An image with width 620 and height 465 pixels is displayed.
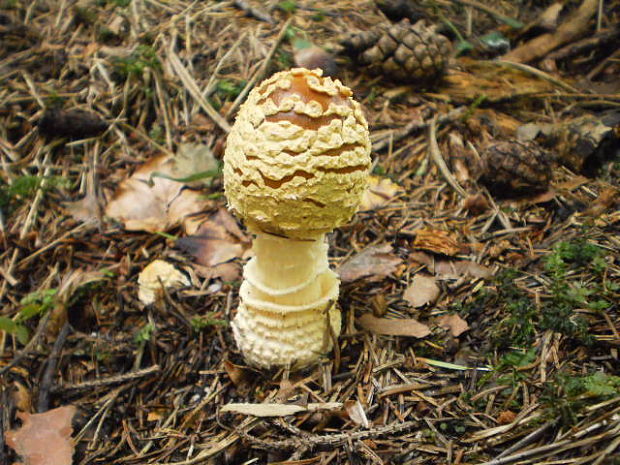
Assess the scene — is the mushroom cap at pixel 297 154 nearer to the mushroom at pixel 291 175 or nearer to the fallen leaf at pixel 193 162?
the mushroom at pixel 291 175

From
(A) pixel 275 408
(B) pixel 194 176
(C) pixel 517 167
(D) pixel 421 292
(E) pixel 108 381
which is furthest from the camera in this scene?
(B) pixel 194 176

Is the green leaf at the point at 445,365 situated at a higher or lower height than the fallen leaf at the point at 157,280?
higher

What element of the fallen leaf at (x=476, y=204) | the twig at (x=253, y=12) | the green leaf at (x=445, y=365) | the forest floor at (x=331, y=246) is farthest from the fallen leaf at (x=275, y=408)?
the twig at (x=253, y=12)

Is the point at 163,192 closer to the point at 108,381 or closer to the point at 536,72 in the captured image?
the point at 108,381

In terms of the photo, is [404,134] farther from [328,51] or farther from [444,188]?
[328,51]

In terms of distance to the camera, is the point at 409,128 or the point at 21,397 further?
the point at 409,128

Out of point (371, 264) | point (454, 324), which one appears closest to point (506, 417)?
point (454, 324)

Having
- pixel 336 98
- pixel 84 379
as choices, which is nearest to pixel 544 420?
pixel 336 98
